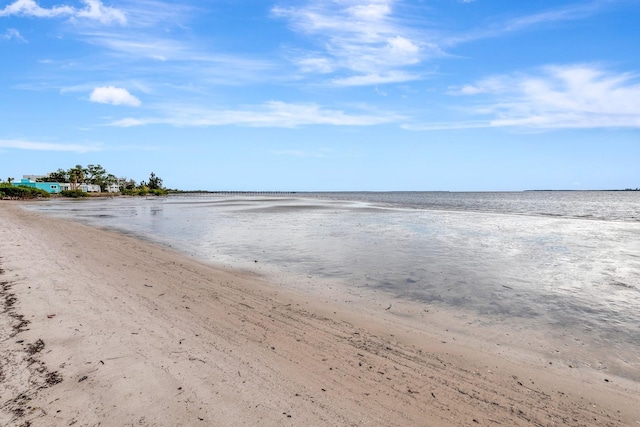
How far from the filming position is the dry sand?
3.73m

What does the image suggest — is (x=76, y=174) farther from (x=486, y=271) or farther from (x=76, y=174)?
(x=486, y=271)

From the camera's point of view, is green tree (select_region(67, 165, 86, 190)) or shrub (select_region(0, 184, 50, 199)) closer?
shrub (select_region(0, 184, 50, 199))

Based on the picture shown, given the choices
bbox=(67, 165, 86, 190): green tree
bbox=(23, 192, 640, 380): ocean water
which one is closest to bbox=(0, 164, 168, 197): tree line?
bbox=(67, 165, 86, 190): green tree

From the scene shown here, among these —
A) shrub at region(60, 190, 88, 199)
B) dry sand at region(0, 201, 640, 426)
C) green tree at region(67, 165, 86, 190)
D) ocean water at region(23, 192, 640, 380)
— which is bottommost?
ocean water at region(23, 192, 640, 380)

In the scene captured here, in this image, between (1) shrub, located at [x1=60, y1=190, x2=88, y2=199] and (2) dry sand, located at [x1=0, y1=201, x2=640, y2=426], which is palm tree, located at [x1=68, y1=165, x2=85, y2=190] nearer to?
(1) shrub, located at [x1=60, y1=190, x2=88, y2=199]

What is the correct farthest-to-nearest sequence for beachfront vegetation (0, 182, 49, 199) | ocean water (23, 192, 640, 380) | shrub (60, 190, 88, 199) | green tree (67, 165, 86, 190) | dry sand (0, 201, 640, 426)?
green tree (67, 165, 86, 190) < shrub (60, 190, 88, 199) < beachfront vegetation (0, 182, 49, 199) < ocean water (23, 192, 640, 380) < dry sand (0, 201, 640, 426)

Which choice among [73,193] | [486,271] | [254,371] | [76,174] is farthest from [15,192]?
[254,371]

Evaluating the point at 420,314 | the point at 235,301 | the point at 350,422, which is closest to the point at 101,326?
the point at 235,301

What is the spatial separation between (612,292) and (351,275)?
24.3ft

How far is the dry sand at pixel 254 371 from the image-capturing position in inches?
147

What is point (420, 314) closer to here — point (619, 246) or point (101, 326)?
point (101, 326)

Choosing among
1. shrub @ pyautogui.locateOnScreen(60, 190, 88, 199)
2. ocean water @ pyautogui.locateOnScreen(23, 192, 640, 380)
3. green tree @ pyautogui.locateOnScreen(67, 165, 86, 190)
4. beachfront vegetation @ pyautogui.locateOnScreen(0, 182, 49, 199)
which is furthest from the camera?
green tree @ pyautogui.locateOnScreen(67, 165, 86, 190)

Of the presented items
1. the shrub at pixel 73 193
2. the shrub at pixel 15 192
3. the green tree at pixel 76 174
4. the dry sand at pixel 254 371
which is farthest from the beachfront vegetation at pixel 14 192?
the dry sand at pixel 254 371

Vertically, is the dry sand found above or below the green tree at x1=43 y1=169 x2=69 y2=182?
below
